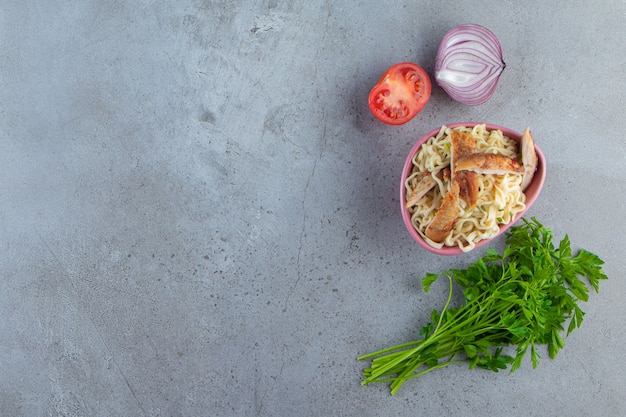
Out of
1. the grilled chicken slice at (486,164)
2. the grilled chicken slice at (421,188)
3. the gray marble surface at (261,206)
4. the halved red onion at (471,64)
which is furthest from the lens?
the gray marble surface at (261,206)

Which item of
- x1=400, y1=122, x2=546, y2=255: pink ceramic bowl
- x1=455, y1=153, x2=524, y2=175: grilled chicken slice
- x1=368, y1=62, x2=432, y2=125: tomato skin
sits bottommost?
x1=400, y1=122, x2=546, y2=255: pink ceramic bowl

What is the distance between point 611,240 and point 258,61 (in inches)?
77.9

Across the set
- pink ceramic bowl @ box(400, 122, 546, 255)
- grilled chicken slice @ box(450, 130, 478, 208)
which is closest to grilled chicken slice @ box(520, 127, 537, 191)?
pink ceramic bowl @ box(400, 122, 546, 255)

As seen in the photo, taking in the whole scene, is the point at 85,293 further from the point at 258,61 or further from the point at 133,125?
the point at 258,61

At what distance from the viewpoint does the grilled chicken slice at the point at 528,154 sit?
2605mm

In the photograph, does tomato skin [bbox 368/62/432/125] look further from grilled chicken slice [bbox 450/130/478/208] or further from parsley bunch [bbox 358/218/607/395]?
parsley bunch [bbox 358/218/607/395]

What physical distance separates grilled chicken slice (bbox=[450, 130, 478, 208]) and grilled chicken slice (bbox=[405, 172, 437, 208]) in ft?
0.37

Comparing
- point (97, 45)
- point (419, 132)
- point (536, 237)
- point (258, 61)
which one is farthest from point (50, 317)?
point (536, 237)

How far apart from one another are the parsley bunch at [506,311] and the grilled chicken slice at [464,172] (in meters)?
0.36

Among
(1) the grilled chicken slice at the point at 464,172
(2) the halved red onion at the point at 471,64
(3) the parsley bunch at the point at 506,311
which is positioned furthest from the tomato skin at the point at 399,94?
(3) the parsley bunch at the point at 506,311

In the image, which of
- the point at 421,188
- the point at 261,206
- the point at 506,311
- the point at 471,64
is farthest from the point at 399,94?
the point at 506,311

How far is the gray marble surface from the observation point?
114 inches

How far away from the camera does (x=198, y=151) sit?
9.66ft

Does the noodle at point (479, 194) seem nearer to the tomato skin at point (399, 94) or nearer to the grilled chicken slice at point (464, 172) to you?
the grilled chicken slice at point (464, 172)
